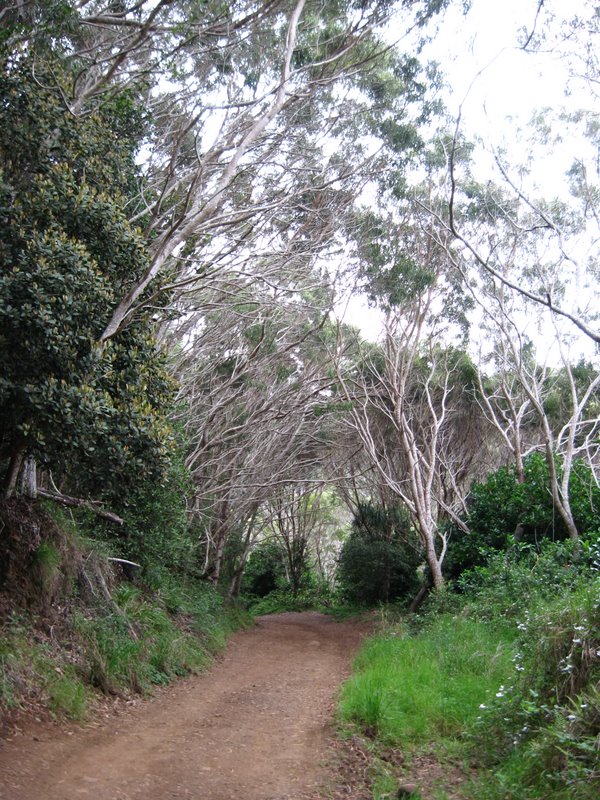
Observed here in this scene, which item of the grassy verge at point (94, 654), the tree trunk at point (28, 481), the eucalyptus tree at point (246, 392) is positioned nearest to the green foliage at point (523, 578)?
the grassy verge at point (94, 654)

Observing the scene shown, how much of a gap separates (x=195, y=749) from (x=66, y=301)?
4655mm

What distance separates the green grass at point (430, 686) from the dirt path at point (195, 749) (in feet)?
1.75

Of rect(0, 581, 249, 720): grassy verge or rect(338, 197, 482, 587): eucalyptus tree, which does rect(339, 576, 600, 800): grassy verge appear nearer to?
rect(0, 581, 249, 720): grassy verge

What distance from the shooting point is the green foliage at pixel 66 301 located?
22.9 ft

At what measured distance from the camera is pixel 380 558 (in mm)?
21156

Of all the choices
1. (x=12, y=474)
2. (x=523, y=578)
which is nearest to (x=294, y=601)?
(x=523, y=578)

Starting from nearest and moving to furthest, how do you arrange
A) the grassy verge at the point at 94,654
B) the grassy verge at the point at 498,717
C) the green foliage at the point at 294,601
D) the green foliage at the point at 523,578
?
the grassy verge at the point at 498,717 → the grassy verge at the point at 94,654 → the green foliage at the point at 523,578 → the green foliage at the point at 294,601

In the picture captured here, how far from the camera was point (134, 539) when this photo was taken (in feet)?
39.6

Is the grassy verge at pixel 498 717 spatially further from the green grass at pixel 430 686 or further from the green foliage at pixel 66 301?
the green foliage at pixel 66 301

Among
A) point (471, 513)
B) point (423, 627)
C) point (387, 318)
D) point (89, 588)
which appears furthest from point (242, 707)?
point (387, 318)

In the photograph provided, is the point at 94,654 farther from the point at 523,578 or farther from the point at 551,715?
the point at 523,578

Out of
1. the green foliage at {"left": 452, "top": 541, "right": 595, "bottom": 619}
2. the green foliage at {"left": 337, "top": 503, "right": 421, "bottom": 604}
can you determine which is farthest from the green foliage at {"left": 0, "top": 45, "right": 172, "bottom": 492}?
the green foliage at {"left": 337, "top": 503, "right": 421, "bottom": 604}

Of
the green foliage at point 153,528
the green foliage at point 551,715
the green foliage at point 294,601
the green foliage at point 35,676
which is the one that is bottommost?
the green foliage at point 294,601

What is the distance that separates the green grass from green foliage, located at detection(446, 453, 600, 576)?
525 centimetres
